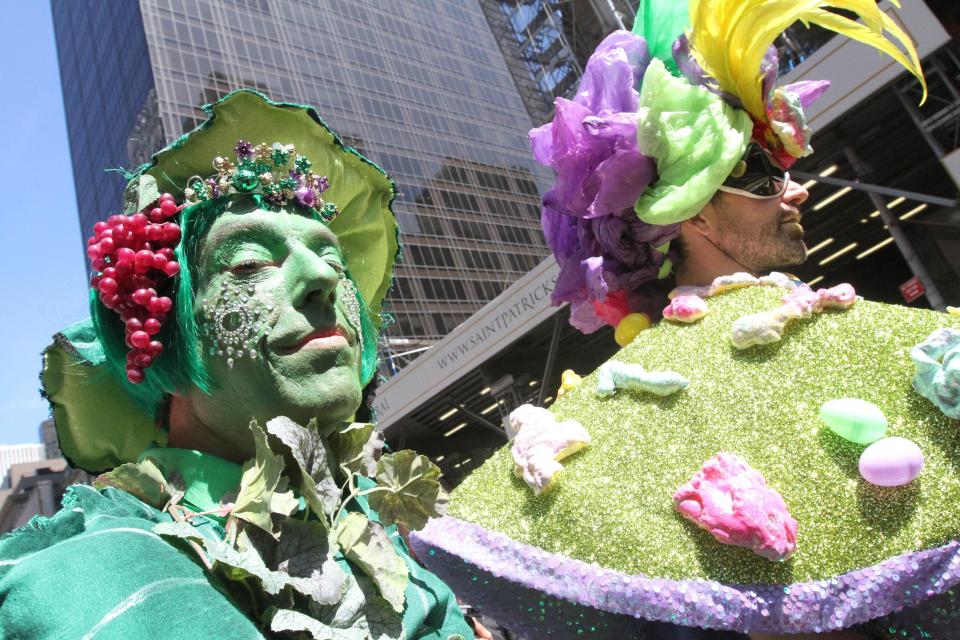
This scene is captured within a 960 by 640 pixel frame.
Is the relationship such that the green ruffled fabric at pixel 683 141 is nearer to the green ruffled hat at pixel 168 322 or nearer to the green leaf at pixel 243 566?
the green ruffled hat at pixel 168 322

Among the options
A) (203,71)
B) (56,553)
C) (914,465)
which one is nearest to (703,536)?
(914,465)

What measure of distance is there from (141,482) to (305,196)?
27.9 inches

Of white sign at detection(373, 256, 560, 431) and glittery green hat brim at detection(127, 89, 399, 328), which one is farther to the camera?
white sign at detection(373, 256, 560, 431)

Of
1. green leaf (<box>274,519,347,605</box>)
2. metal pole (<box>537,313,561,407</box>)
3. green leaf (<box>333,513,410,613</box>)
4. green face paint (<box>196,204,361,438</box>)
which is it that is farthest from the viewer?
metal pole (<box>537,313,561,407</box>)

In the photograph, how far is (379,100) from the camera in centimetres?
3331

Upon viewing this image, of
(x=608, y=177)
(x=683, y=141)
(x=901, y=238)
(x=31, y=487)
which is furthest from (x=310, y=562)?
(x=31, y=487)

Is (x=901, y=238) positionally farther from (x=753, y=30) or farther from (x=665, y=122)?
(x=665, y=122)

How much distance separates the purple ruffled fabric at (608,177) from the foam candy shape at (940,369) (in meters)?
0.82

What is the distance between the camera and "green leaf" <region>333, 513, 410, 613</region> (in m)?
1.25

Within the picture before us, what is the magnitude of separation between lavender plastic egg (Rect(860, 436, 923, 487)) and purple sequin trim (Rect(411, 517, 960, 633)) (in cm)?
14

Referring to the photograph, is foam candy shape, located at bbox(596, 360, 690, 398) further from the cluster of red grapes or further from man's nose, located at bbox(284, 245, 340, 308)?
the cluster of red grapes

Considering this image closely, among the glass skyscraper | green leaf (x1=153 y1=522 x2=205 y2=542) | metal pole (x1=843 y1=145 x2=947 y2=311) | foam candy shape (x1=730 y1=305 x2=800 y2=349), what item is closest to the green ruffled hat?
green leaf (x1=153 y1=522 x2=205 y2=542)

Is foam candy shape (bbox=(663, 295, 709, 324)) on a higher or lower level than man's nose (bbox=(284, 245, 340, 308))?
lower

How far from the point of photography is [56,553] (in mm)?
906
